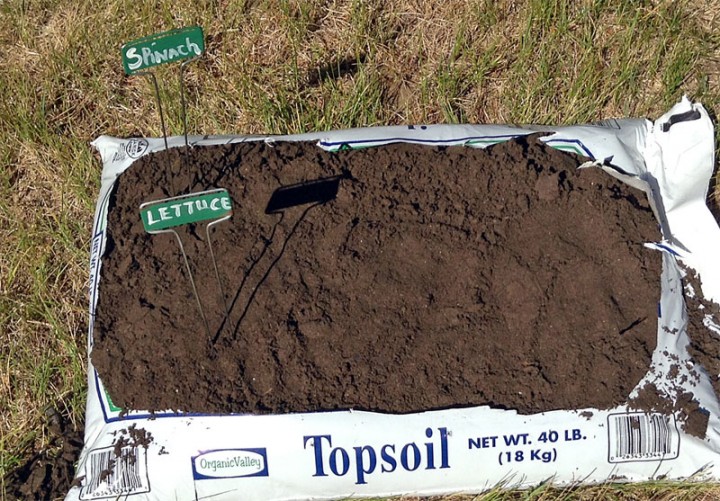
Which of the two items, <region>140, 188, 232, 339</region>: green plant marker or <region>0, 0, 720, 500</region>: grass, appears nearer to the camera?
<region>140, 188, 232, 339</region>: green plant marker

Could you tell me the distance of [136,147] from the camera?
2.03 metres

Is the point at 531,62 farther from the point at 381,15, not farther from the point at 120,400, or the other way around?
the point at 120,400

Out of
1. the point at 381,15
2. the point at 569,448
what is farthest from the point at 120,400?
the point at 381,15

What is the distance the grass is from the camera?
227 centimetres

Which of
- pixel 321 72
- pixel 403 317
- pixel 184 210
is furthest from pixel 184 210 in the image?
pixel 321 72

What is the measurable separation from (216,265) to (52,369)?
58cm

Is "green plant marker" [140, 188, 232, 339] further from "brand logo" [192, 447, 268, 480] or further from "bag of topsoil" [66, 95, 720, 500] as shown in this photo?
"brand logo" [192, 447, 268, 480]

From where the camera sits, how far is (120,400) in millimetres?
1649

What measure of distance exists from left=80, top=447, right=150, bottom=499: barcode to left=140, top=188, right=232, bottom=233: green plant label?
50 cm

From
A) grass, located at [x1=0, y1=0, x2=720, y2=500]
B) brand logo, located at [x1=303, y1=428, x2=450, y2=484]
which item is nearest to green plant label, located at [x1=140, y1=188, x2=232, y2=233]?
brand logo, located at [x1=303, y1=428, x2=450, y2=484]

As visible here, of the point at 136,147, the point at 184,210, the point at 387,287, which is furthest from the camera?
the point at 136,147

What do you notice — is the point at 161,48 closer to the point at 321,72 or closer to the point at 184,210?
the point at 184,210

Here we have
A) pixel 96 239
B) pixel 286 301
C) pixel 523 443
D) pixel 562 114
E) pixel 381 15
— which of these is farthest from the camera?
pixel 381 15

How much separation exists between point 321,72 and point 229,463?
1304 mm
